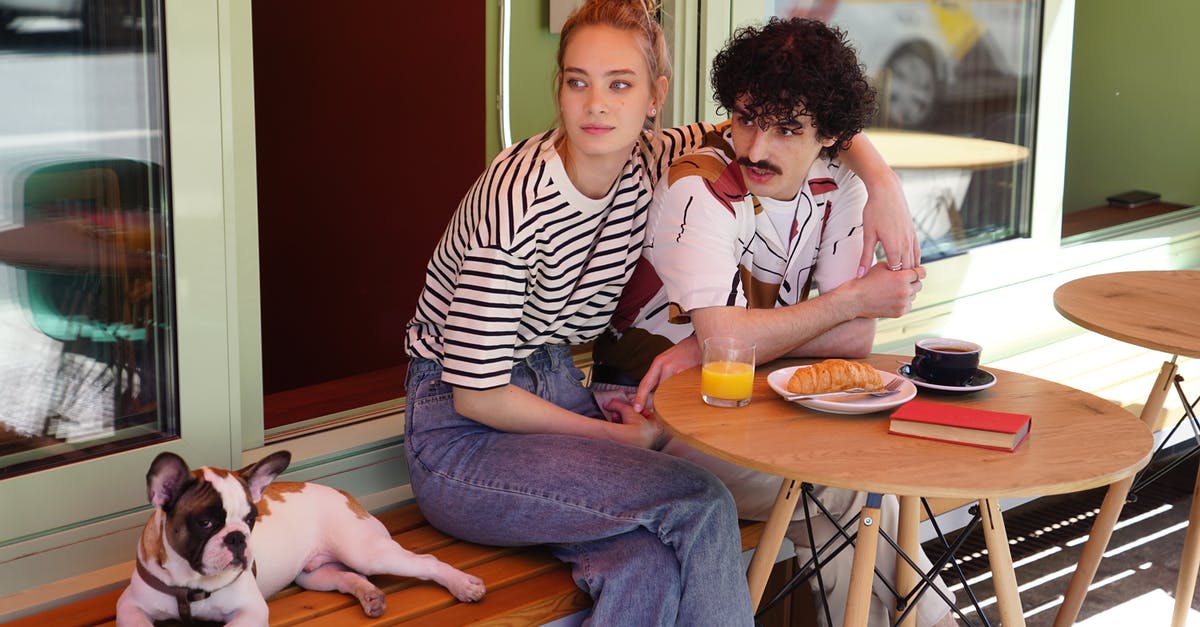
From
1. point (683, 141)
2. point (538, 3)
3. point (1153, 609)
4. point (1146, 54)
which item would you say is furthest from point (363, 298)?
point (1146, 54)

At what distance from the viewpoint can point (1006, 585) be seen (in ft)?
5.97

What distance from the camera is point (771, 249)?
6.95 ft

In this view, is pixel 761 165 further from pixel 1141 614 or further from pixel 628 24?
pixel 1141 614

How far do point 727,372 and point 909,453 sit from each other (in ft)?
0.99

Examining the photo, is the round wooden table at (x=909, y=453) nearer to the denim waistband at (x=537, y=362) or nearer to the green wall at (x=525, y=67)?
the denim waistband at (x=537, y=362)

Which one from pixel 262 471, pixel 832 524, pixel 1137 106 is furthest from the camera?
pixel 1137 106

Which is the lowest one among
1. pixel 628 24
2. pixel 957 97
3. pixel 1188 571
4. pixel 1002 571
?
pixel 1188 571

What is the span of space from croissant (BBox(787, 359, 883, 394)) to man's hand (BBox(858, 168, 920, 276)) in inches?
10.5

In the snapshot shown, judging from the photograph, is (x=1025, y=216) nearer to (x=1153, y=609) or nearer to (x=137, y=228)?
(x=1153, y=609)

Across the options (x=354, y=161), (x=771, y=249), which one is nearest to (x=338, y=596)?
(x=771, y=249)

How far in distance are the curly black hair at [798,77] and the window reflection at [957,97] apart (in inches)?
55.2

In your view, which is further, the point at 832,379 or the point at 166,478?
the point at 832,379

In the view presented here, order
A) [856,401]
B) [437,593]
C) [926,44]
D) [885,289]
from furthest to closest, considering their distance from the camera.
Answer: [926,44] < [885,289] < [437,593] < [856,401]

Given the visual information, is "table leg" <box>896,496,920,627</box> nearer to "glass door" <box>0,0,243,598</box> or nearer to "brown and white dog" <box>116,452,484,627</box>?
"brown and white dog" <box>116,452,484,627</box>
